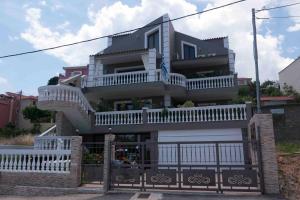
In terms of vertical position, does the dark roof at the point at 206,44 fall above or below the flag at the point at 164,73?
above

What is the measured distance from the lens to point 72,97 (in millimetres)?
15789

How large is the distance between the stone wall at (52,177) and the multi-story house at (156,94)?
4.51 metres

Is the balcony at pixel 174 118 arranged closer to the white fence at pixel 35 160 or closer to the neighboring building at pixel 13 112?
the white fence at pixel 35 160

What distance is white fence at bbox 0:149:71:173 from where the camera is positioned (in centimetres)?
1155

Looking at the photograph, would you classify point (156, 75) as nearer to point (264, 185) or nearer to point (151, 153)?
point (151, 153)

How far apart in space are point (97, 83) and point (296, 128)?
14507 mm

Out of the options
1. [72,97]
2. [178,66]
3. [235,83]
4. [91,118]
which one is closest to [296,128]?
[235,83]

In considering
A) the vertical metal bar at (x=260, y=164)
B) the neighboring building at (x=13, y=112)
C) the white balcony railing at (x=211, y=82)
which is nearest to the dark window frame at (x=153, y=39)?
the white balcony railing at (x=211, y=82)

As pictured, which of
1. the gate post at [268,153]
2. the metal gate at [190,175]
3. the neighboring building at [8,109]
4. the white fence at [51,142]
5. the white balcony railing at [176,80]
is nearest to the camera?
the gate post at [268,153]

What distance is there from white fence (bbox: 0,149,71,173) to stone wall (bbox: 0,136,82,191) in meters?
0.16

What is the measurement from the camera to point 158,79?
63.6ft

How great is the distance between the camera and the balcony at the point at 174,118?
1639 cm

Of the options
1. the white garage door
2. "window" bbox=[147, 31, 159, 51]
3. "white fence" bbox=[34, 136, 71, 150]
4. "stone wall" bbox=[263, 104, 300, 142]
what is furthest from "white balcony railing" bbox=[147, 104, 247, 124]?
"window" bbox=[147, 31, 159, 51]

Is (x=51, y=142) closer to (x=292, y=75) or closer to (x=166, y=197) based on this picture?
(x=166, y=197)
